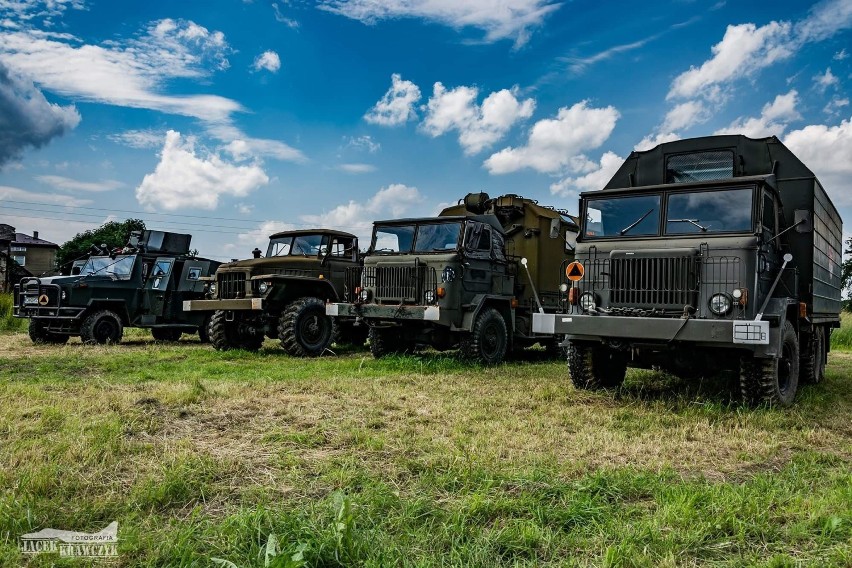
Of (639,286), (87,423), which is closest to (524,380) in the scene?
Answer: (639,286)

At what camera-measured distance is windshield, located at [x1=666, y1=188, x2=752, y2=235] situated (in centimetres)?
670

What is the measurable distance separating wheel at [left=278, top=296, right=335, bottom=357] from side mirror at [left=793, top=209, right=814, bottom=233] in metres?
7.73

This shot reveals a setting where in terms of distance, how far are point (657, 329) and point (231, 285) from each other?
28.3ft

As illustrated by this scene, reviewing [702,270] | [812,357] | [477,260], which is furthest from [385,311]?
[812,357]

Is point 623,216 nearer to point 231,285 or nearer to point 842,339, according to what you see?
point 231,285

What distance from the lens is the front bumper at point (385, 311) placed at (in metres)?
9.88

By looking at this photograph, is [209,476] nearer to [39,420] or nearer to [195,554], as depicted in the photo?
[195,554]

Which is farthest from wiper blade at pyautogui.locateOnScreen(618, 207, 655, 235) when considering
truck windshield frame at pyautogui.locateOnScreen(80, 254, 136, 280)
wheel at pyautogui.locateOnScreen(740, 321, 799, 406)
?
truck windshield frame at pyautogui.locateOnScreen(80, 254, 136, 280)

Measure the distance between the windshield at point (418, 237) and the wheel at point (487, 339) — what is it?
1293mm

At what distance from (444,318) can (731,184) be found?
4637 millimetres

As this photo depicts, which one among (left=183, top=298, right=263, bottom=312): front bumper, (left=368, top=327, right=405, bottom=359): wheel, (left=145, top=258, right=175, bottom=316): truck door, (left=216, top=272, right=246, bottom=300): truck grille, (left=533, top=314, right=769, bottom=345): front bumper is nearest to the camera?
(left=533, top=314, right=769, bottom=345): front bumper

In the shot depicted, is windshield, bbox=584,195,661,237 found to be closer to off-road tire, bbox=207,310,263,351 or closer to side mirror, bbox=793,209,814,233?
side mirror, bbox=793,209,814,233

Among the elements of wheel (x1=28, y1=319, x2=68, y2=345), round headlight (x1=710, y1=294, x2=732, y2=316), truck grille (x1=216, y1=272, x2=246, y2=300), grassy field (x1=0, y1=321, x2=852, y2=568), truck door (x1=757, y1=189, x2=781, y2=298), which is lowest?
grassy field (x1=0, y1=321, x2=852, y2=568)

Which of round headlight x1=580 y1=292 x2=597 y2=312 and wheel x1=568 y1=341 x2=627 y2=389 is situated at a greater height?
round headlight x1=580 y1=292 x2=597 y2=312
